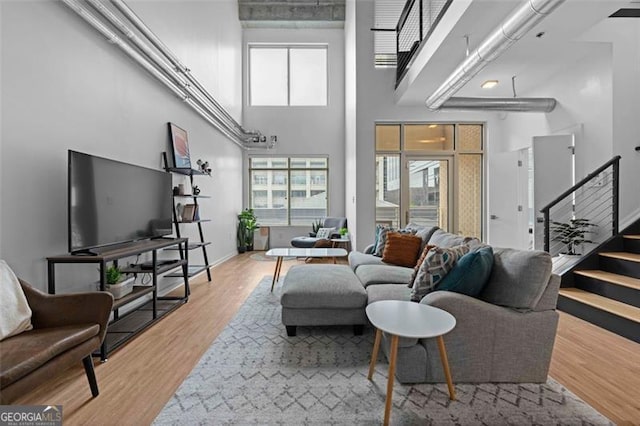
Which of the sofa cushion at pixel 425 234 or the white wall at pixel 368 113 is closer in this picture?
the sofa cushion at pixel 425 234

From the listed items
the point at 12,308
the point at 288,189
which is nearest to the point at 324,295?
the point at 12,308

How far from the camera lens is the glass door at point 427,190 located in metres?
6.06

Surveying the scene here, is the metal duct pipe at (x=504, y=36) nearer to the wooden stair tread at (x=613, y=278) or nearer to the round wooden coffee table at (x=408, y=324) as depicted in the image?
the round wooden coffee table at (x=408, y=324)

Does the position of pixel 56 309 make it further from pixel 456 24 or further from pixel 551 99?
pixel 551 99

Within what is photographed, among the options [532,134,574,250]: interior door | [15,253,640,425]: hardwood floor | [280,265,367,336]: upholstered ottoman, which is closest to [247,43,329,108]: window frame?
[532,134,574,250]: interior door

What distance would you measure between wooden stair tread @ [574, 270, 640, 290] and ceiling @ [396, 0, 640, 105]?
102 inches

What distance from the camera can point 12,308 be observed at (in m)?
1.70

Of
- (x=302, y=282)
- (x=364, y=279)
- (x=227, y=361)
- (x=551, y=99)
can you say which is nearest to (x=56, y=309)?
(x=227, y=361)

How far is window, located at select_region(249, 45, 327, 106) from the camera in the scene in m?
8.37

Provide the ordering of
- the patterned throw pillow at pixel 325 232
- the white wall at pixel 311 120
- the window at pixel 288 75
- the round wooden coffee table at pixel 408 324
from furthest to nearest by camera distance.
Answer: the window at pixel 288 75 → the white wall at pixel 311 120 → the patterned throw pillow at pixel 325 232 → the round wooden coffee table at pixel 408 324

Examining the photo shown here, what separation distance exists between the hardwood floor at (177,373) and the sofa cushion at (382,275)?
125 cm

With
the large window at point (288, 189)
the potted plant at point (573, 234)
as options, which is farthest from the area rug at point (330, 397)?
the large window at point (288, 189)

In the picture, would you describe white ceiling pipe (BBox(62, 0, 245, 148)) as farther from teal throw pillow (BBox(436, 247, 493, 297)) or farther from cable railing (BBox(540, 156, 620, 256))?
cable railing (BBox(540, 156, 620, 256))

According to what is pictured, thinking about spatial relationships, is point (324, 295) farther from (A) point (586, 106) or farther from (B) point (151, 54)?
(A) point (586, 106)
